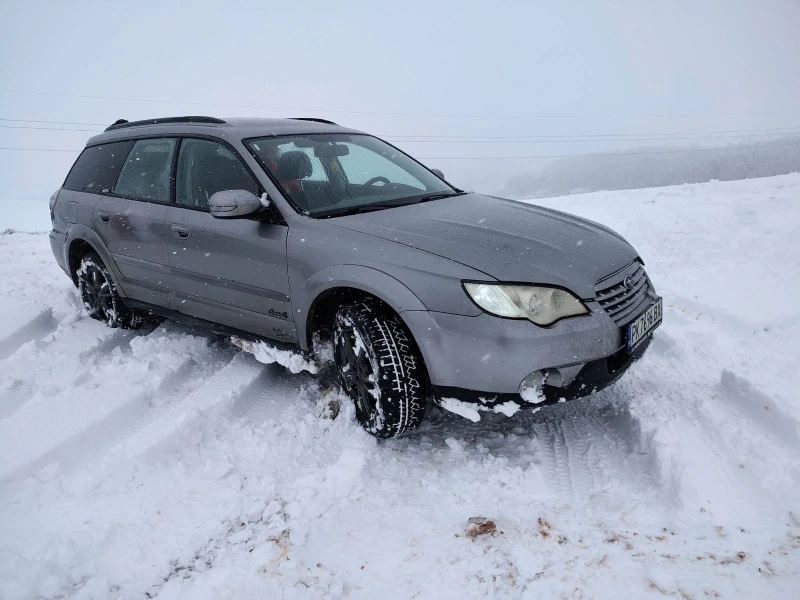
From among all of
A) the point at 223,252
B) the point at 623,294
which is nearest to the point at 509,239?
the point at 623,294

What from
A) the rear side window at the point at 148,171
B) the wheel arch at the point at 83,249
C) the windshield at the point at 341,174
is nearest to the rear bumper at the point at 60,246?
the wheel arch at the point at 83,249

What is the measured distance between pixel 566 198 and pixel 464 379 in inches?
338

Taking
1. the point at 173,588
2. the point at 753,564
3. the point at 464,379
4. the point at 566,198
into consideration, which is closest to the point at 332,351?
the point at 464,379

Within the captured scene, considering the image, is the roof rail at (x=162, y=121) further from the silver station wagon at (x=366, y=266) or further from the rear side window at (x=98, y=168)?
the rear side window at (x=98, y=168)

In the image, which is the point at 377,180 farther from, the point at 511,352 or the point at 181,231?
A: the point at 511,352

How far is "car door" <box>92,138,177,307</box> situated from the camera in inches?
152

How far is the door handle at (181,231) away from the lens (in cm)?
359

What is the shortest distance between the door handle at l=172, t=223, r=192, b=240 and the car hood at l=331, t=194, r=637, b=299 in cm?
120

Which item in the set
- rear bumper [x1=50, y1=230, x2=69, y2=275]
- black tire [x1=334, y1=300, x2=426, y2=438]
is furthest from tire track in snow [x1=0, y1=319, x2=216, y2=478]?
black tire [x1=334, y1=300, x2=426, y2=438]

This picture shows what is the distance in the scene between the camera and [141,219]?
3945 millimetres

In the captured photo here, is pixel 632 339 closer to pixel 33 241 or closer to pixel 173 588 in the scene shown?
pixel 173 588

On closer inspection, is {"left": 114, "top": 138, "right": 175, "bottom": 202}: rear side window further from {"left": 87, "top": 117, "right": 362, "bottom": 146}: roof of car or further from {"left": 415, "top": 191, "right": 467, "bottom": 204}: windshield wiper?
{"left": 415, "top": 191, "right": 467, "bottom": 204}: windshield wiper

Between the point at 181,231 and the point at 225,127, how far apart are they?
0.76m

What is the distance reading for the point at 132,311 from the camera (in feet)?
14.8
